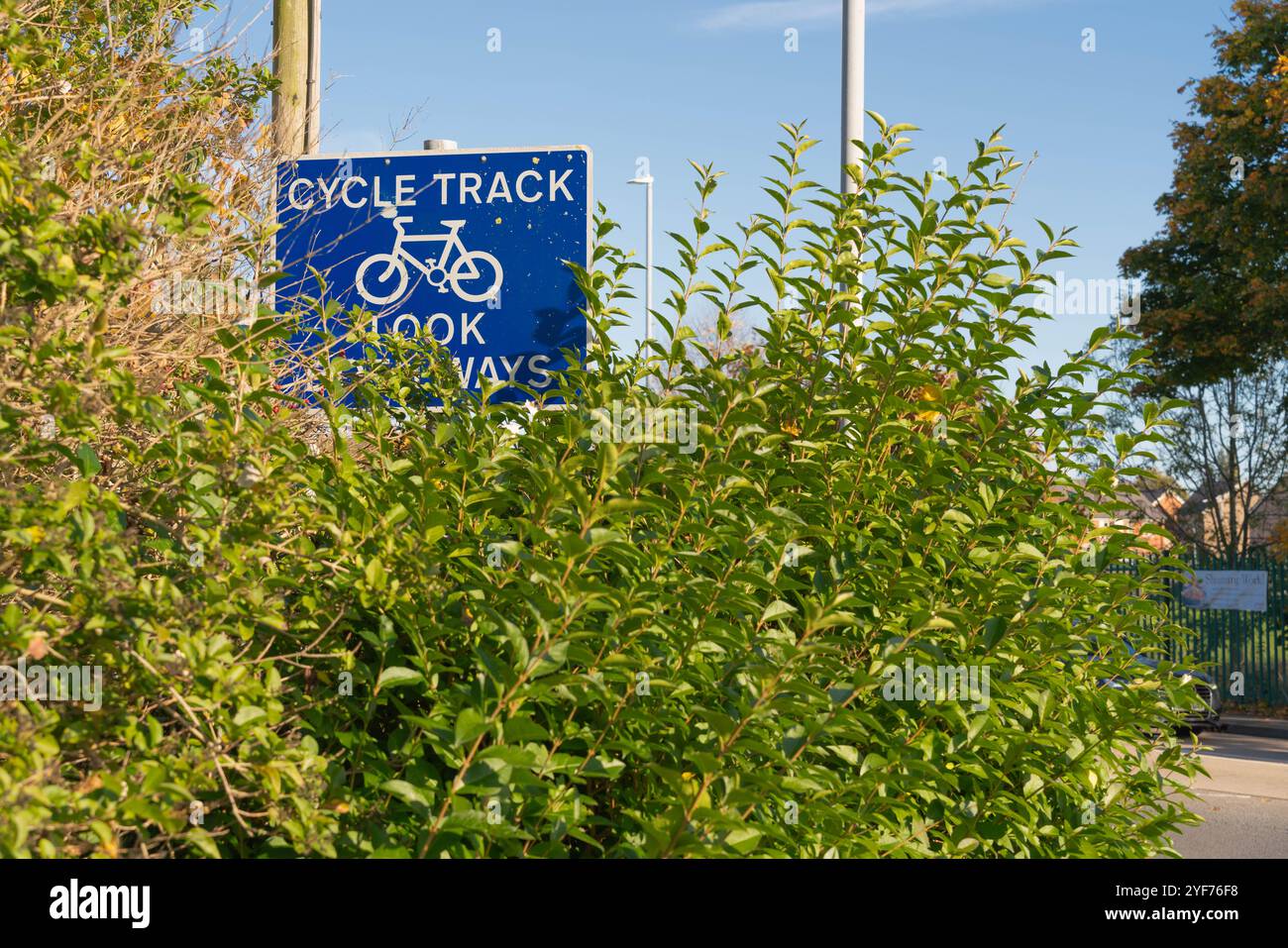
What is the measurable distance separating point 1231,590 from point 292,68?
18.8m

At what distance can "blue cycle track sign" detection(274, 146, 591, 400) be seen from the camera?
15.9ft

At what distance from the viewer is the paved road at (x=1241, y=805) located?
8.98 metres

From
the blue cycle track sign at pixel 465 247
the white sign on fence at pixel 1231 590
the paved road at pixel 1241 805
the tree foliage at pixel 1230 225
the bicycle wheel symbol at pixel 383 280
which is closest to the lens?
the blue cycle track sign at pixel 465 247

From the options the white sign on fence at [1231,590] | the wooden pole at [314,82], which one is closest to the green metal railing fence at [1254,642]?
the white sign on fence at [1231,590]

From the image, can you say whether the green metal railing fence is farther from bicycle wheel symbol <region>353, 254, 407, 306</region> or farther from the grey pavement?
bicycle wheel symbol <region>353, 254, 407, 306</region>

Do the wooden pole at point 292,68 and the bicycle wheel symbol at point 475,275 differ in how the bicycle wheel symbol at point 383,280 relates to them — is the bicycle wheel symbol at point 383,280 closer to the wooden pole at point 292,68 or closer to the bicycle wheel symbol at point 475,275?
the bicycle wheel symbol at point 475,275

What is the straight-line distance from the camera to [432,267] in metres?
5.15

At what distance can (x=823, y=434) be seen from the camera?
134 inches

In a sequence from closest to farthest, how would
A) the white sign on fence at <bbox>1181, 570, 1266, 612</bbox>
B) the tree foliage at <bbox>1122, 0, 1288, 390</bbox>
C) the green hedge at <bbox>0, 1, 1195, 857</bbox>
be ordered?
the green hedge at <bbox>0, 1, 1195, 857</bbox>, the tree foliage at <bbox>1122, 0, 1288, 390</bbox>, the white sign on fence at <bbox>1181, 570, 1266, 612</bbox>

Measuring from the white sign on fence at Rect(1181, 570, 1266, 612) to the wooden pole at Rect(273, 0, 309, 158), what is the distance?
693 inches

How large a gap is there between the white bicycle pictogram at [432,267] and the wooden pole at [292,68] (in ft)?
5.51

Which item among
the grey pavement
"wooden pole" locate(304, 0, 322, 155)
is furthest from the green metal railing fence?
"wooden pole" locate(304, 0, 322, 155)

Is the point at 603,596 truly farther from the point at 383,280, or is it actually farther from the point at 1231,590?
the point at 1231,590
